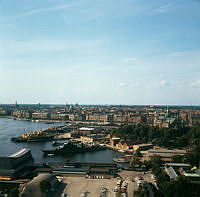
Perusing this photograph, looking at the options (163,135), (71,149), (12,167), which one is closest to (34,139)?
(71,149)

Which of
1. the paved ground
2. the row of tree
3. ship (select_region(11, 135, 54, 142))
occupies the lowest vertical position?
the paved ground

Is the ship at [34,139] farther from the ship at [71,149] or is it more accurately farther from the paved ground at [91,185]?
the paved ground at [91,185]

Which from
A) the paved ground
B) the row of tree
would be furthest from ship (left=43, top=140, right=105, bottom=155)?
the paved ground

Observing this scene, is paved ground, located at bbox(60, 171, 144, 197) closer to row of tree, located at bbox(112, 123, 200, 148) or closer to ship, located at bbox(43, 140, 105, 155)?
ship, located at bbox(43, 140, 105, 155)

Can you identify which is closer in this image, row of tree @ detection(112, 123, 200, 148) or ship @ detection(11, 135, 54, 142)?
row of tree @ detection(112, 123, 200, 148)

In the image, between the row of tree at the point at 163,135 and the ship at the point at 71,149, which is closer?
the ship at the point at 71,149

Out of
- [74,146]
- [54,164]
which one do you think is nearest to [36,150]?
[74,146]

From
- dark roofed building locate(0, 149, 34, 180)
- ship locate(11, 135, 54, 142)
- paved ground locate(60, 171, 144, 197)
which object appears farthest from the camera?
ship locate(11, 135, 54, 142)

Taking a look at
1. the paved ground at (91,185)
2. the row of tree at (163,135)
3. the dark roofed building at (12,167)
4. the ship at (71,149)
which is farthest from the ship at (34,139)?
the paved ground at (91,185)

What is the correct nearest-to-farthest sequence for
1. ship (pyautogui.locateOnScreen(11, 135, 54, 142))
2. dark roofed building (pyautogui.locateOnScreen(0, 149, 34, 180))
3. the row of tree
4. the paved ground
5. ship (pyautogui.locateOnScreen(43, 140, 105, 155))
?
the paved ground, dark roofed building (pyautogui.locateOnScreen(0, 149, 34, 180)), ship (pyautogui.locateOnScreen(43, 140, 105, 155)), the row of tree, ship (pyautogui.locateOnScreen(11, 135, 54, 142))

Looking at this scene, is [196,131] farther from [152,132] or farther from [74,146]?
[74,146]
